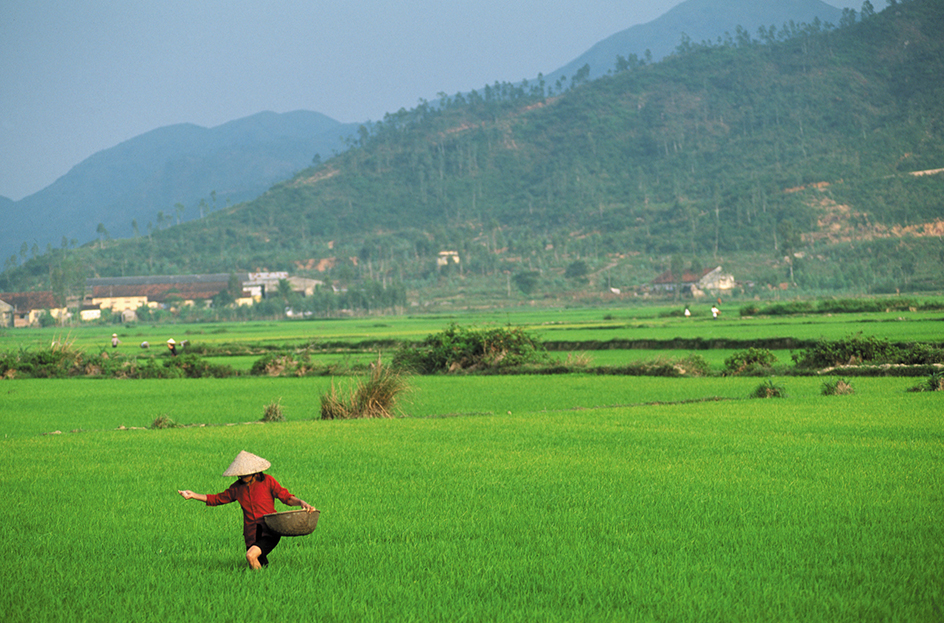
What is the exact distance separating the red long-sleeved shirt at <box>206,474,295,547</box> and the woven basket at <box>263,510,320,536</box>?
12.8 inches

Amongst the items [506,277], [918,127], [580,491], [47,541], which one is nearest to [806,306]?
[580,491]

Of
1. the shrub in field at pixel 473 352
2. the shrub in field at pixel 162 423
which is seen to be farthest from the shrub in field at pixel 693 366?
the shrub in field at pixel 162 423

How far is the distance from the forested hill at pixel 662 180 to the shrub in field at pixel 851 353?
73913mm

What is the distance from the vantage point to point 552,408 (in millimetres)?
20078

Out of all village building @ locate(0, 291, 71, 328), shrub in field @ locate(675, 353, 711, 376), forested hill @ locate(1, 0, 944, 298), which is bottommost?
shrub in field @ locate(675, 353, 711, 376)

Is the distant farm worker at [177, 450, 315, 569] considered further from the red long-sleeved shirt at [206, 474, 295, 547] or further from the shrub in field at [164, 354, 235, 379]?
the shrub in field at [164, 354, 235, 379]

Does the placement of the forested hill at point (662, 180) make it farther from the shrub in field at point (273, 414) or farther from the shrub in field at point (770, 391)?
the shrub in field at point (273, 414)

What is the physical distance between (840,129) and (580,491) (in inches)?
6346

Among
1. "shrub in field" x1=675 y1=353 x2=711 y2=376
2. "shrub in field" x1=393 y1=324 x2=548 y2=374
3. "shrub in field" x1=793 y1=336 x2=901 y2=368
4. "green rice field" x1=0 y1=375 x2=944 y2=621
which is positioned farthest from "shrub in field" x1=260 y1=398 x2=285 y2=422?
"shrub in field" x1=793 y1=336 x2=901 y2=368

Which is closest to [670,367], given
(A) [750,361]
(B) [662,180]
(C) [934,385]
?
(A) [750,361]

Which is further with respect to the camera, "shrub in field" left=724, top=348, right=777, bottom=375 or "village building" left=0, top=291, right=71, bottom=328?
"village building" left=0, top=291, right=71, bottom=328

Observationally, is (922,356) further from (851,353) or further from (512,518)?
(512,518)

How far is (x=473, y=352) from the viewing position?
32938 mm

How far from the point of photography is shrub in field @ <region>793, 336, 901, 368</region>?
25172 millimetres
